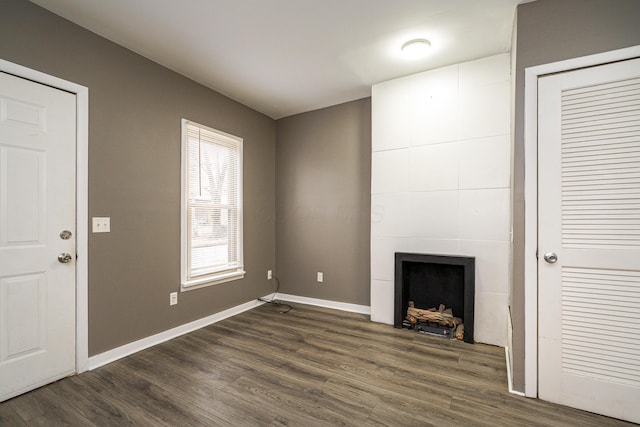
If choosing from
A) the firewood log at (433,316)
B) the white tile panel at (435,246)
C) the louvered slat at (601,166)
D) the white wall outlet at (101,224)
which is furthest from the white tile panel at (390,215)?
the white wall outlet at (101,224)

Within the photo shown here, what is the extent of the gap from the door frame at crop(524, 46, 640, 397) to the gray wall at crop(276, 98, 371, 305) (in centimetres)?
185

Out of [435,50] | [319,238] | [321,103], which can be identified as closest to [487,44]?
[435,50]

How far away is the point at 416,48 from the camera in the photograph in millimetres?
2545

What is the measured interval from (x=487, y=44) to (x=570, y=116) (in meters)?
1.14

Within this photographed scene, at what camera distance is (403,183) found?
124 inches

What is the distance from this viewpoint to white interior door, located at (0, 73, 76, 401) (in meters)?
1.90

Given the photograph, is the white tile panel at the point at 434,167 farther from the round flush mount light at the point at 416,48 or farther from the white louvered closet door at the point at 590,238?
the white louvered closet door at the point at 590,238

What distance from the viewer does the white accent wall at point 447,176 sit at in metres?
2.69

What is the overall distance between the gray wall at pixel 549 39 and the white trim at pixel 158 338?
9.64 ft

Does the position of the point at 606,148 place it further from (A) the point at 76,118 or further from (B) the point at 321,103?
(A) the point at 76,118

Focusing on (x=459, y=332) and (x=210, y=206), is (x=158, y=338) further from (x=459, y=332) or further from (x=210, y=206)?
(x=459, y=332)

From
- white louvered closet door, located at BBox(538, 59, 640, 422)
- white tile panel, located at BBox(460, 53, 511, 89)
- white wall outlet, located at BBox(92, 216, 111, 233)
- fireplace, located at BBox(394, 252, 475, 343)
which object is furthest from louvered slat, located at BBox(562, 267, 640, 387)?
white wall outlet, located at BBox(92, 216, 111, 233)

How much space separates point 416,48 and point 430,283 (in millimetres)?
2379

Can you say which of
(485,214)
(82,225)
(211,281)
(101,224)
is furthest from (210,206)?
(485,214)
